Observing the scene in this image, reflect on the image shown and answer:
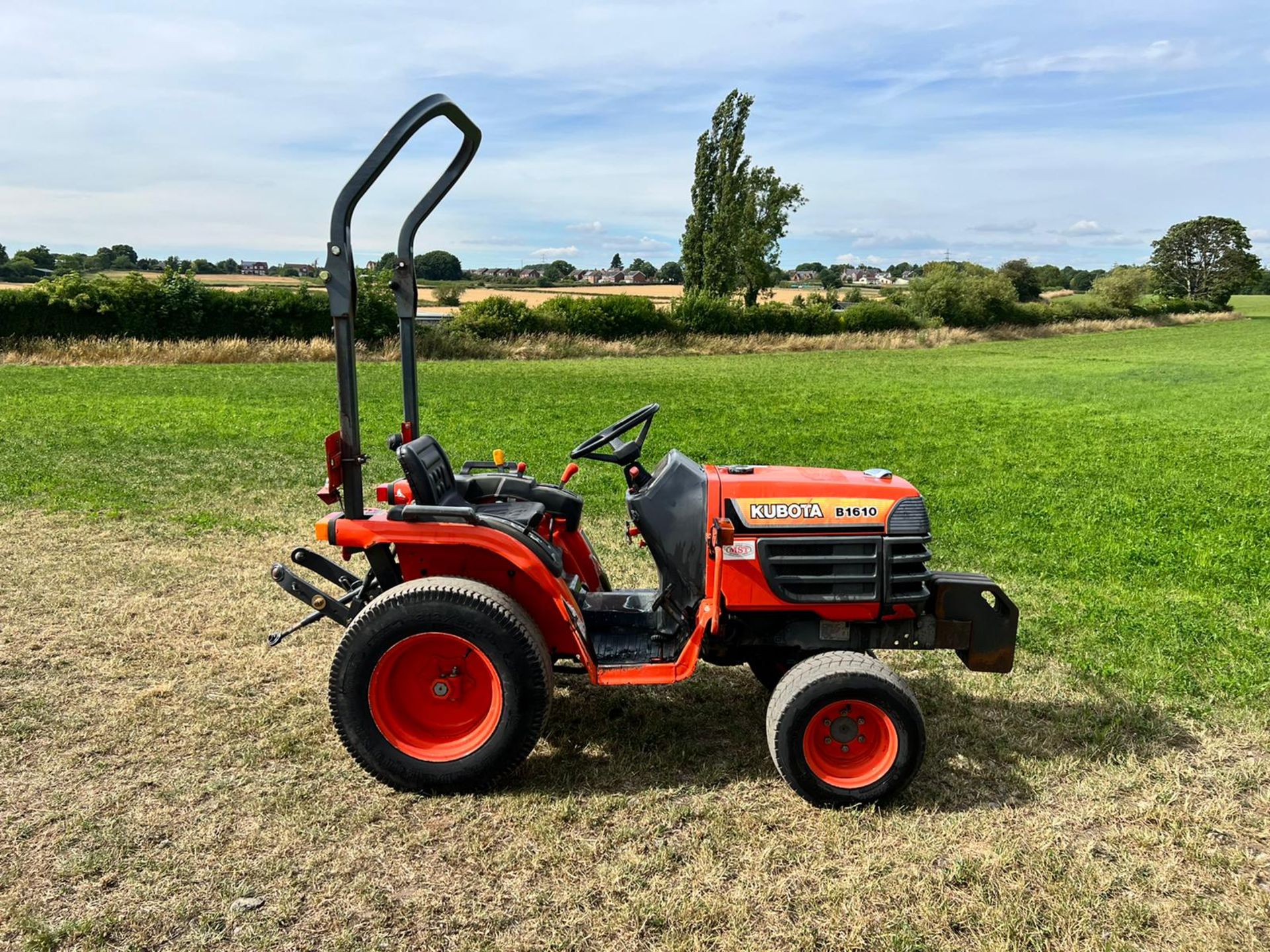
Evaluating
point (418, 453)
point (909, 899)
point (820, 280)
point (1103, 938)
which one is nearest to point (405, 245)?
point (418, 453)

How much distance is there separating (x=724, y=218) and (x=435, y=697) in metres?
38.6

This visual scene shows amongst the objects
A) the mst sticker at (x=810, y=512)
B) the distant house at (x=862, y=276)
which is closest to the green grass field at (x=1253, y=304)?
the distant house at (x=862, y=276)

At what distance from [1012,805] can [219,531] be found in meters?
6.28

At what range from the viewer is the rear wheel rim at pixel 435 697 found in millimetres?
3623

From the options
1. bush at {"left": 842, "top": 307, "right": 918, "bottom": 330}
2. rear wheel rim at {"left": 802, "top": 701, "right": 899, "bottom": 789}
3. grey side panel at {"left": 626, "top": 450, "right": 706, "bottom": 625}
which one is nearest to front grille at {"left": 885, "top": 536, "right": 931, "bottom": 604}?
rear wheel rim at {"left": 802, "top": 701, "right": 899, "bottom": 789}

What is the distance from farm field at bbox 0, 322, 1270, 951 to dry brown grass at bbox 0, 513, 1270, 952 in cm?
1

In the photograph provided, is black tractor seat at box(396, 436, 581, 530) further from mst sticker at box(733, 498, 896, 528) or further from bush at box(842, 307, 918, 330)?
bush at box(842, 307, 918, 330)

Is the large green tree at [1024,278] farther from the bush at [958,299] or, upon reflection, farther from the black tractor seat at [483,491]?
the black tractor seat at [483,491]

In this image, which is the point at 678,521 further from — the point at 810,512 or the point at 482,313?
the point at 482,313

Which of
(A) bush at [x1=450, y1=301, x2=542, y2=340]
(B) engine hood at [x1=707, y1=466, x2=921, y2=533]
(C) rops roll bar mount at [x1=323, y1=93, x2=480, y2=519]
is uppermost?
(A) bush at [x1=450, y1=301, x2=542, y2=340]

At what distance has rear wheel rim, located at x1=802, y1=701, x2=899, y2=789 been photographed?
3.56m

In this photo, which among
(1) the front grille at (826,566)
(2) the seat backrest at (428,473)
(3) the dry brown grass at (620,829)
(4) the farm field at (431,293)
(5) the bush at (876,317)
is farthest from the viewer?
(5) the bush at (876,317)

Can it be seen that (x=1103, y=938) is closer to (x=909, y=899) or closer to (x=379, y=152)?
(x=909, y=899)

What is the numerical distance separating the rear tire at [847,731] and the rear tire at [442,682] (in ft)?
3.10
